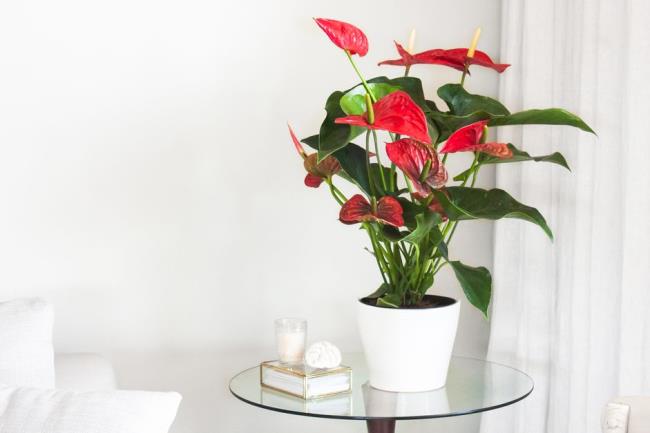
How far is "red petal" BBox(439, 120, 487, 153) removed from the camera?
1.71m

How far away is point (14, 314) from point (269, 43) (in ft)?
2.95

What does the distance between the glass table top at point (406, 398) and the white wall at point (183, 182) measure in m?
0.26

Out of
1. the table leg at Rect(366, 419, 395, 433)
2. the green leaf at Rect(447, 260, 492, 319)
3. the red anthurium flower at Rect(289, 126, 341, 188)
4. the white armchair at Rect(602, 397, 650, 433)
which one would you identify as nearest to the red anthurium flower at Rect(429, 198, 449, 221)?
the green leaf at Rect(447, 260, 492, 319)

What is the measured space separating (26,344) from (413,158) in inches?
31.4

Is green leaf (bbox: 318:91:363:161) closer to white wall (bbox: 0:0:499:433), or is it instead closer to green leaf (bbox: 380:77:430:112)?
green leaf (bbox: 380:77:430:112)

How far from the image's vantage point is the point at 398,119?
1.62 meters

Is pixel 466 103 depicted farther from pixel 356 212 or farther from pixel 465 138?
pixel 356 212

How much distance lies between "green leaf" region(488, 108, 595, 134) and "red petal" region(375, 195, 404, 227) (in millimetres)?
291

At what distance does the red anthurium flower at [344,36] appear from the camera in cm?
169

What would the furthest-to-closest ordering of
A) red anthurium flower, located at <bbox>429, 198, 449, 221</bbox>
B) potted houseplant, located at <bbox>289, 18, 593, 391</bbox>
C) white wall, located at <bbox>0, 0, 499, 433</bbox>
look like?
white wall, located at <bbox>0, 0, 499, 433</bbox> < red anthurium flower, located at <bbox>429, 198, 449, 221</bbox> < potted houseplant, located at <bbox>289, 18, 593, 391</bbox>

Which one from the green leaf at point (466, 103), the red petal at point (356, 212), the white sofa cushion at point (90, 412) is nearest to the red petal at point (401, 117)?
the red petal at point (356, 212)

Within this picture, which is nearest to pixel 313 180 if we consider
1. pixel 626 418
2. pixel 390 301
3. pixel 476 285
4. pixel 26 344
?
pixel 390 301

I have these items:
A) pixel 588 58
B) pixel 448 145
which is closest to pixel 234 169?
pixel 448 145

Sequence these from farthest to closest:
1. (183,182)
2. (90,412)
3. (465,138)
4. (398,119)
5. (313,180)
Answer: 1. (183,182)
2. (313,180)
3. (465,138)
4. (398,119)
5. (90,412)
